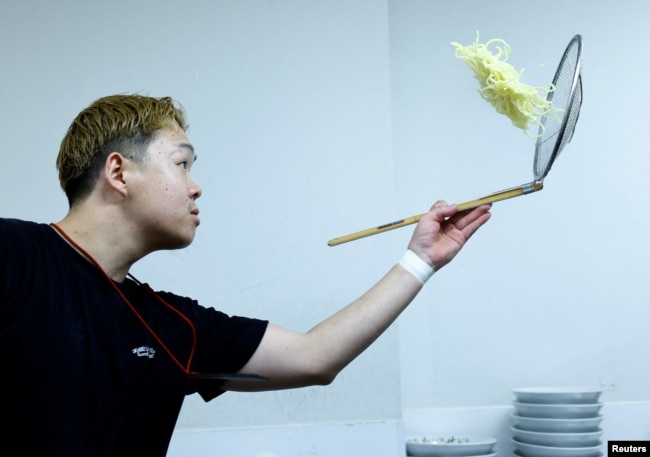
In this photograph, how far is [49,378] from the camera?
4.24 feet

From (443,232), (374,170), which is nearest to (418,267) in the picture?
(443,232)

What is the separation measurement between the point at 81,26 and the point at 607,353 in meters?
2.11

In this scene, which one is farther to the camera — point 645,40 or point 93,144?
point 645,40

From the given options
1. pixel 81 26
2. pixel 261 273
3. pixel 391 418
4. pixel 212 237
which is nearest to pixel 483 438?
pixel 391 418

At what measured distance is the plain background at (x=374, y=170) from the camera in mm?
2383

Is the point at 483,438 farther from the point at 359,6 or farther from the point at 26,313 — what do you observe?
the point at 26,313

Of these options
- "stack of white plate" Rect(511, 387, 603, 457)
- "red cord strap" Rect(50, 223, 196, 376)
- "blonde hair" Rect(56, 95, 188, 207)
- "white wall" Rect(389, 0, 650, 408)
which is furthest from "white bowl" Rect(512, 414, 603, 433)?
"blonde hair" Rect(56, 95, 188, 207)

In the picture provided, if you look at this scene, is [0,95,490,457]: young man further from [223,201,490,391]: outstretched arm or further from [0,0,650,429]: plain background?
[0,0,650,429]: plain background

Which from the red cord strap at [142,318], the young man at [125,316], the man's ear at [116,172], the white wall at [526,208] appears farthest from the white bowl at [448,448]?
the man's ear at [116,172]

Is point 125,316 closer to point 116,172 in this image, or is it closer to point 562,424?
point 116,172

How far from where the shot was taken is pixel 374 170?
247 cm

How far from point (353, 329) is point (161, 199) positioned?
1.57 feet

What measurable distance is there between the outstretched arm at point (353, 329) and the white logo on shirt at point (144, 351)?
0.73 feet

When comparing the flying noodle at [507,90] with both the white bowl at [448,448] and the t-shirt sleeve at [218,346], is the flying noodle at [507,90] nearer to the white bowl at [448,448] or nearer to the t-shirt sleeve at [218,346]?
the t-shirt sleeve at [218,346]
